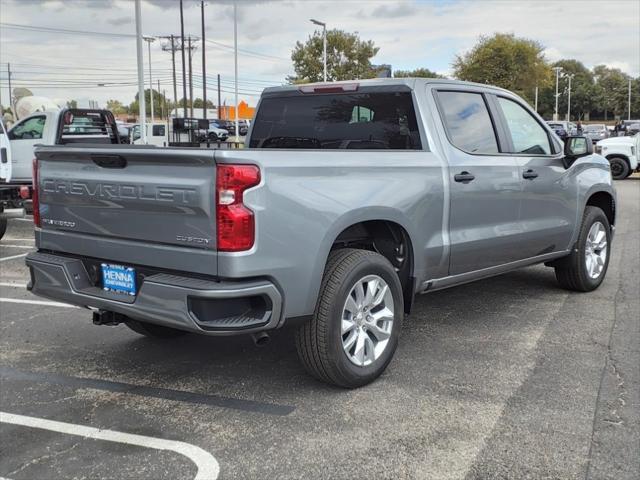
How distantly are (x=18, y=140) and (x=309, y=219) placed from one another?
38.9 feet

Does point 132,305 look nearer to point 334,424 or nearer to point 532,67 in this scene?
point 334,424

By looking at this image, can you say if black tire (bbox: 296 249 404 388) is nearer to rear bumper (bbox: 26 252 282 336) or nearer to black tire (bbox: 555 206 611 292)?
rear bumper (bbox: 26 252 282 336)

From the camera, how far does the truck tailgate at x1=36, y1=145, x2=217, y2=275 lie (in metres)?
3.39

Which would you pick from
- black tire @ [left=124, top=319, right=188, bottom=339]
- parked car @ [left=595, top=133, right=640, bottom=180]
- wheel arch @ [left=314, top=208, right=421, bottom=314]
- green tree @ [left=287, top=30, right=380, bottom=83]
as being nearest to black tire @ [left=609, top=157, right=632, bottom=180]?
parked car @ [left=595, top=133, right=640, bottom=180]

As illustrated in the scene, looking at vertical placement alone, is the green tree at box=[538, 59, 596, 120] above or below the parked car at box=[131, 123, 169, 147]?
above

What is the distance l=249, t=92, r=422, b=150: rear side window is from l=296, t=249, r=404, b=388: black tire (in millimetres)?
1128

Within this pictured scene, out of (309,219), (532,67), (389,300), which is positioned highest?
(532,67)

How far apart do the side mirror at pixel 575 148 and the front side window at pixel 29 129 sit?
1101 centimetres

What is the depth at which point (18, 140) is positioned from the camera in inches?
536

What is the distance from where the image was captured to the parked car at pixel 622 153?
20.4m

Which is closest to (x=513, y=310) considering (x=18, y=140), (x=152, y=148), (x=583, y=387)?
(x=583, y=387)

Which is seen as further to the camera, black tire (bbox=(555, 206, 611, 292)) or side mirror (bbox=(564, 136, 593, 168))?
black tire (bbox=(555, 206, 611, 292))

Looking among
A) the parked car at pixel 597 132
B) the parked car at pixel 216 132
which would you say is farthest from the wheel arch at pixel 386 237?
the parked car at pixel 216 132

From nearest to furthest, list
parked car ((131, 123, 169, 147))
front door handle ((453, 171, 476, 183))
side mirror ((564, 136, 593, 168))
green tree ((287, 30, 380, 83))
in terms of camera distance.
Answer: front door handle ((453, 171, 476, 183)) → side mirror ((564, 136, 593, 168)) → parked car ((131, 123, 169, 147)) → green tree ((287, 30, 380, 83))
